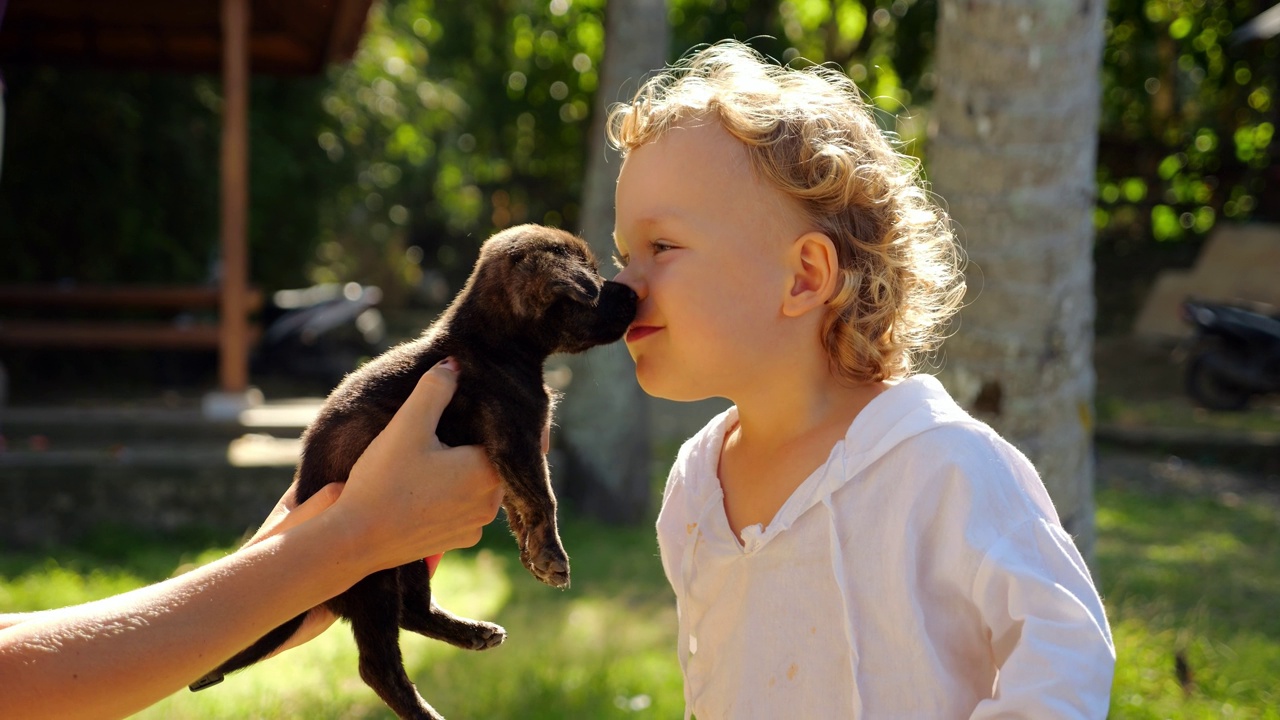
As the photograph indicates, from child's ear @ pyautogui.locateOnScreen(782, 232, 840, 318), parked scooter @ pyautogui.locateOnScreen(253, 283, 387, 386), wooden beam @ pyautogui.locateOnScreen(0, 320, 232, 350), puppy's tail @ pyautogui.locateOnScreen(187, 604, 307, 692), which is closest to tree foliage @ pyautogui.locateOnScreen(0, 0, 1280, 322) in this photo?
parked scooter @ pyautogui.locateOnScreen(253, 283, 387, 386)

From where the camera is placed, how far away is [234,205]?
9.29m

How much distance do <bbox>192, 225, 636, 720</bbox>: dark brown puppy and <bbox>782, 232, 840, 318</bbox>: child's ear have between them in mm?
330

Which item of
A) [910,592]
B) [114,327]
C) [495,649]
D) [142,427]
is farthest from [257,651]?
[114,327]

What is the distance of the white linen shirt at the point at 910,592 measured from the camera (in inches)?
75.4

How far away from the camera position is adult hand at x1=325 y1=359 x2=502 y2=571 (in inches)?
85.7

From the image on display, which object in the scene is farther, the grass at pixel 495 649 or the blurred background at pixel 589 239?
the blurred background at pixel 589 239

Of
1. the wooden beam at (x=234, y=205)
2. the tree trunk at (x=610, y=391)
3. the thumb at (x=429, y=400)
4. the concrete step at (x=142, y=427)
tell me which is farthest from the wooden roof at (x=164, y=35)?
the thumb at (x=429, y=400)

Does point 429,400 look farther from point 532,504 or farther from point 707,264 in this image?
point 707,264

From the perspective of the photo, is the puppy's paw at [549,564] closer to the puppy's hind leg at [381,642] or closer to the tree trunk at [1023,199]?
the puppy's hind leg at [381,642]

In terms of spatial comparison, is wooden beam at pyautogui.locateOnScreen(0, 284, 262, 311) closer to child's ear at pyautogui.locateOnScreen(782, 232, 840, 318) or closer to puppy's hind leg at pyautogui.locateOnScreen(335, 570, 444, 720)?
puppy's hind leg at pyautogui.locateOnScreen(335, 570, 444, 720)

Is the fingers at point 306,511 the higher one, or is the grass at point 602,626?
the fingers at point 306,511

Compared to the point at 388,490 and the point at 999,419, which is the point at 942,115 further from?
the point at 388,490

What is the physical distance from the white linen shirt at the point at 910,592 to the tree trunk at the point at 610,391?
593cm

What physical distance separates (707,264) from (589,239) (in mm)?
6125
